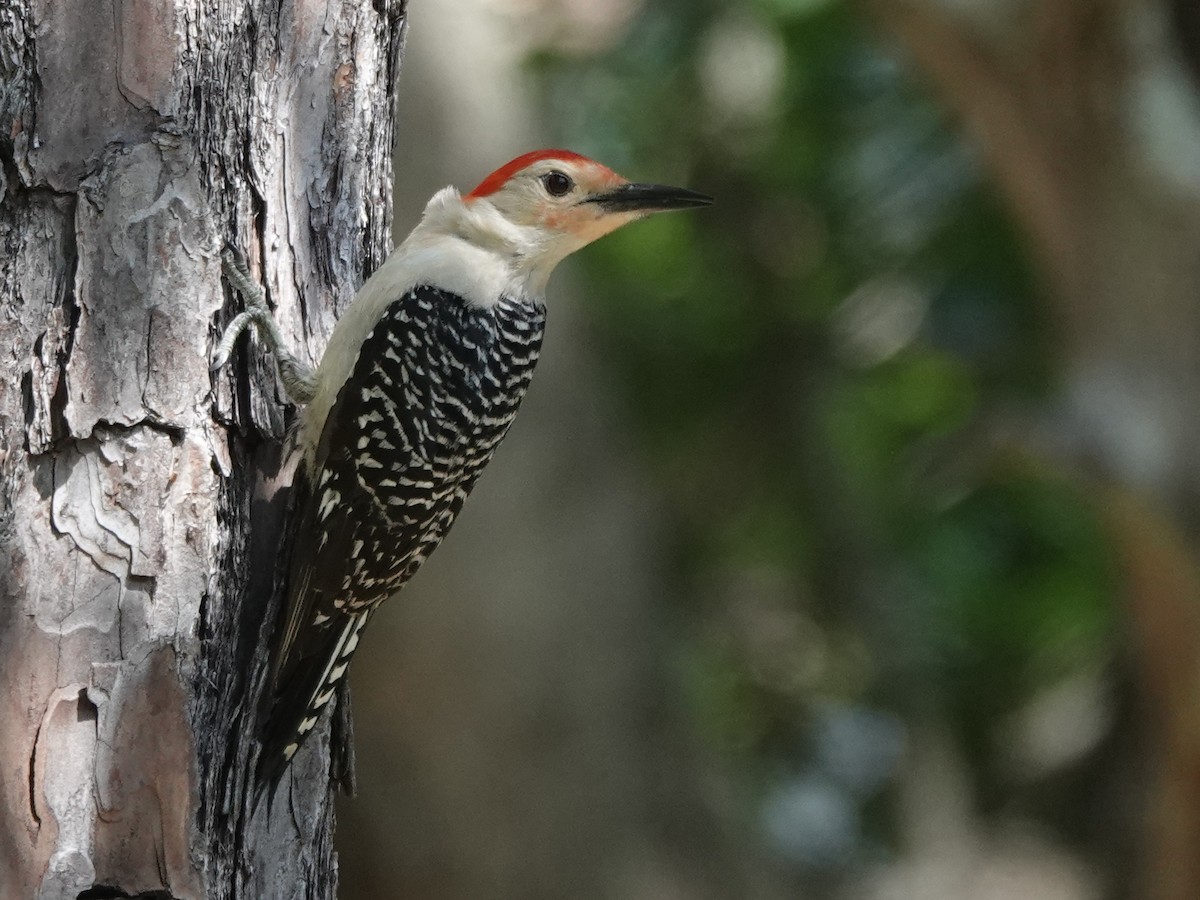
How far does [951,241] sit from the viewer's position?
6586 mm

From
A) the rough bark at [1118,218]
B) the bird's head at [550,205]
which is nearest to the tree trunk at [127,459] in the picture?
the bird's head at [550,205]

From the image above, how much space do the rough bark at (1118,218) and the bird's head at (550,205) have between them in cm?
248

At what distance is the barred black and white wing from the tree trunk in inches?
3.8

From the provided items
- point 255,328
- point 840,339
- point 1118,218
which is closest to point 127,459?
point 255,328

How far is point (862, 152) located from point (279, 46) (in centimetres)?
407

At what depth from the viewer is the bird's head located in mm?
3447

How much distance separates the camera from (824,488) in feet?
21.7

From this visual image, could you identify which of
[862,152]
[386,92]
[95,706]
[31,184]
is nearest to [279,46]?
[386,92]

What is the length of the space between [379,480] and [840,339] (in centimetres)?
398

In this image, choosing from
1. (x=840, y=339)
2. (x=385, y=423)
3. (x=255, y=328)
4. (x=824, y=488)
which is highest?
(x=840, y=339)

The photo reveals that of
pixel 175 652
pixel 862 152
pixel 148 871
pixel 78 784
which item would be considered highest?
pixel 862 152

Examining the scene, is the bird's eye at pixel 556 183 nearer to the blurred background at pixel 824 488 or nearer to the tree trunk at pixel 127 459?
the tree trunk at pixel 127 459

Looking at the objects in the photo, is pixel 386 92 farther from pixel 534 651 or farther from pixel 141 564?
pixel 534 651

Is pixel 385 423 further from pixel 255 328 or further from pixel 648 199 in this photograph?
pixel 648 199
